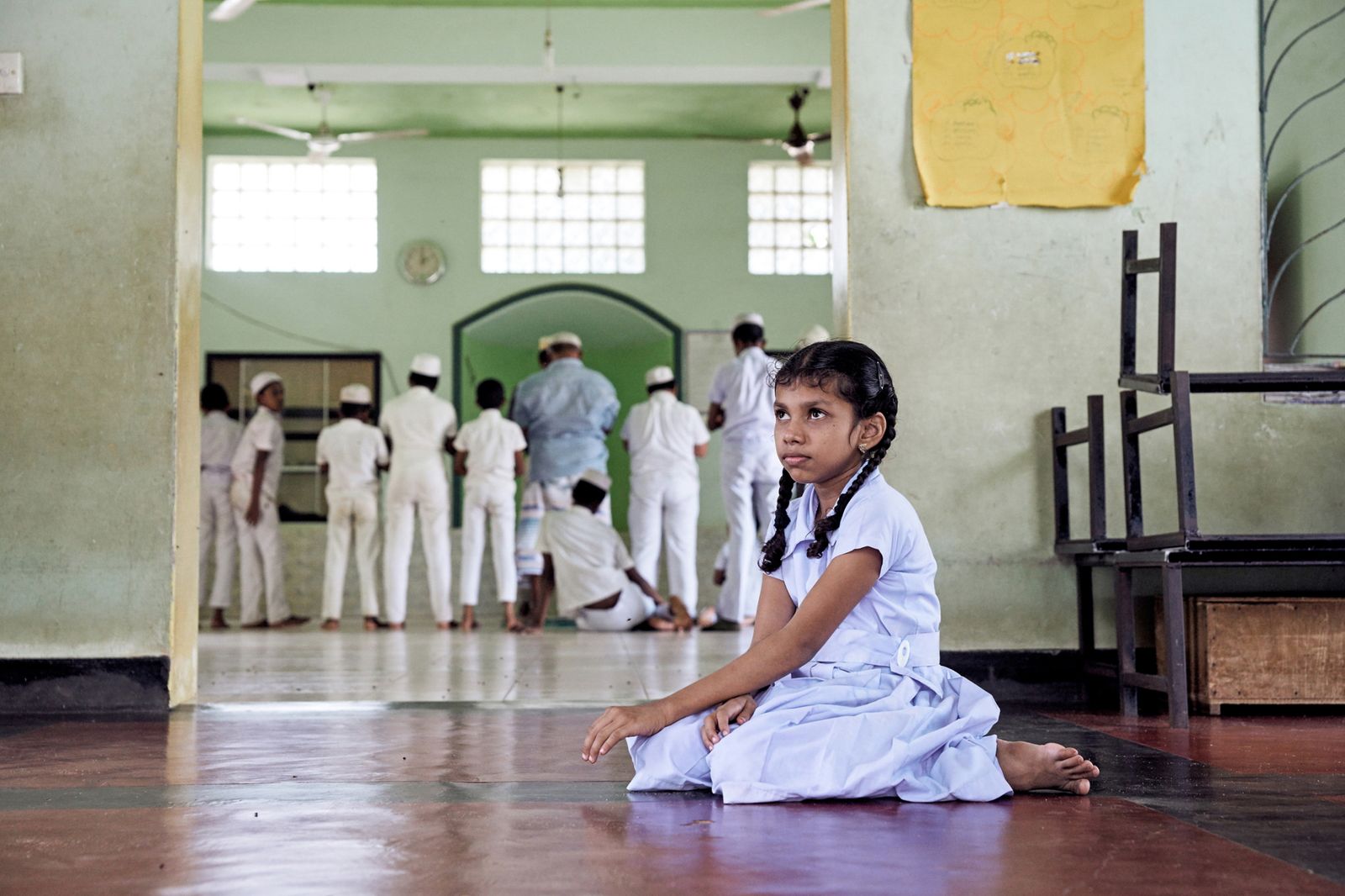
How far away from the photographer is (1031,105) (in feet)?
13.1

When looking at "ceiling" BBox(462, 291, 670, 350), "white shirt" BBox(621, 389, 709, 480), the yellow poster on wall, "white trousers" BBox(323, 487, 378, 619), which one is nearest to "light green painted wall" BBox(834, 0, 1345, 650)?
the yellow poster on wall

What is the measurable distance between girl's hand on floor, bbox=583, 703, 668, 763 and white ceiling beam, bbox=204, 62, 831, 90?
26.6 ft

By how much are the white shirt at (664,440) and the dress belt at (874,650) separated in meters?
5.97

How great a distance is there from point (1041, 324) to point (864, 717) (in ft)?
6.73

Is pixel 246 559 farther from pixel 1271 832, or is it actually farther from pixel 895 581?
pixel 1271 832

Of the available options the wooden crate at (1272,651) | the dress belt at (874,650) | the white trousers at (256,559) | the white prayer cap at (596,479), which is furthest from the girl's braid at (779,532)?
the white trousers at (256,559)

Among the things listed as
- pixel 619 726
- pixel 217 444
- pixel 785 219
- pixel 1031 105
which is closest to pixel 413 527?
pixel 217 444

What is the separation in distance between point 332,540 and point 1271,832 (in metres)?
7.57

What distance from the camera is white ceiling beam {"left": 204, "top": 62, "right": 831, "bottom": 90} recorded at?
32.3ft

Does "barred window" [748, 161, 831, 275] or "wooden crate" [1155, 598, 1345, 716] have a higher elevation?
"barred window" [748, 161, 831, 275]

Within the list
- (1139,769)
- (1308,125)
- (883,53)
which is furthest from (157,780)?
(1308,125)

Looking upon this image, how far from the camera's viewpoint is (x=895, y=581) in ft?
7.83

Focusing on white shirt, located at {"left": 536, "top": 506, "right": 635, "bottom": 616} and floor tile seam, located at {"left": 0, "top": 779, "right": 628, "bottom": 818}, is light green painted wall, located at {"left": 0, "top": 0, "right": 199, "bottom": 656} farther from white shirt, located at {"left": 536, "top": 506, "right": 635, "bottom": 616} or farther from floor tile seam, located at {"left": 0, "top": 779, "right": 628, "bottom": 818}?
white shirt, located at {"left": 536, "top": 506, "right": 635, "bottom": 616}

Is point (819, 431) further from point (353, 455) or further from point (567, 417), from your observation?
point (353, 455)
